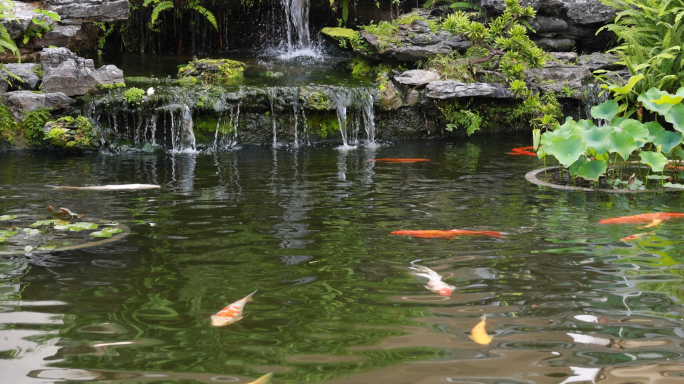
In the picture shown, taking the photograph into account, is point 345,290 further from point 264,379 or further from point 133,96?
point 133,96

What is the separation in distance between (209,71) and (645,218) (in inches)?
340

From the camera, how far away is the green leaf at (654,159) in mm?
6016

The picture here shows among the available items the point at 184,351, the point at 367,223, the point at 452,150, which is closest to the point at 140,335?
the point at 184,351

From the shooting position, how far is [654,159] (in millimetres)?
6059

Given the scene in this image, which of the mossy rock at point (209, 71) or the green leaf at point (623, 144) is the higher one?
the mossy rock at point (209, 71)

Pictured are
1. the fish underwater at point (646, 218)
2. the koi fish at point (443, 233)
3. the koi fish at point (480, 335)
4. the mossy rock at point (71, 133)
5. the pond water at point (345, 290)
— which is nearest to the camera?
the pond water at point (345, 290)

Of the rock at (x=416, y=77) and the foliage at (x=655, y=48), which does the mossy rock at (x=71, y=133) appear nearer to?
the rock at (x=416, y=77)

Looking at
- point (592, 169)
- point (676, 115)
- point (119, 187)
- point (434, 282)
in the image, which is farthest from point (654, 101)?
point (119, 187)

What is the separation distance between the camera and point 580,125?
20.7ft

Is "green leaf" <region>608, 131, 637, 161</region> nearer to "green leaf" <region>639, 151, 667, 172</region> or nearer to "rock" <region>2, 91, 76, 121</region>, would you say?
"green leaf" <region>639, 151, 667, 172</region>

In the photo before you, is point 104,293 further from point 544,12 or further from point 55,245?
point 544,12

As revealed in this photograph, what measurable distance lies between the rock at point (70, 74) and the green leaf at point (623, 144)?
8269 millimetres

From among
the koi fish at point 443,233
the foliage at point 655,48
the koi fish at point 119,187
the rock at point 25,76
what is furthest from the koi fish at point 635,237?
the rock at point 25,76

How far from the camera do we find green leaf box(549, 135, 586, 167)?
233 inches
